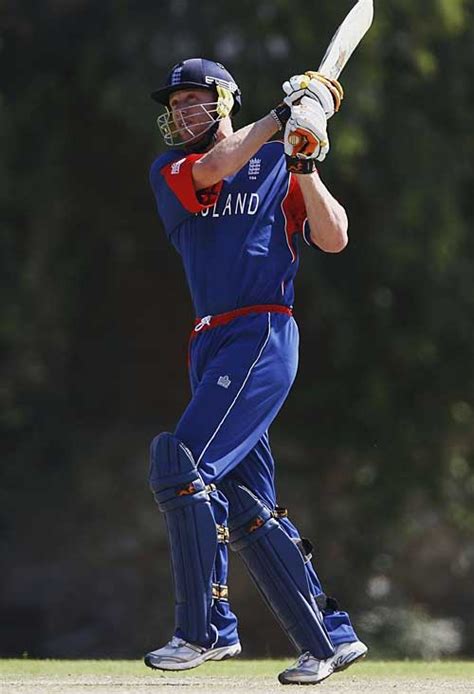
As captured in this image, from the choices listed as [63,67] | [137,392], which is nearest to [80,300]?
[137,392]

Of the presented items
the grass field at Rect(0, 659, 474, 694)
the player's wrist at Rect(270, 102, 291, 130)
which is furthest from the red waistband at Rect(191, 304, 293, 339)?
the grass field at Rect(0, 659, 474, 694)

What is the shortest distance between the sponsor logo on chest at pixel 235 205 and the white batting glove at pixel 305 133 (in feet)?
0.77

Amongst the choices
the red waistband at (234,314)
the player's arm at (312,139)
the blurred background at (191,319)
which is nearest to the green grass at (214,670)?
the red waistband at (234,314)

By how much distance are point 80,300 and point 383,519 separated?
120 inches

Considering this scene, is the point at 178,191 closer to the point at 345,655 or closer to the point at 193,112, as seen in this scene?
the point at 193,112

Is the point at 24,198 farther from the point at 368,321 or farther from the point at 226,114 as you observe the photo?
the point at 226,114

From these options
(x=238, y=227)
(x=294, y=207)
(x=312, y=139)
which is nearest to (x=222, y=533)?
(x=238, y=227)

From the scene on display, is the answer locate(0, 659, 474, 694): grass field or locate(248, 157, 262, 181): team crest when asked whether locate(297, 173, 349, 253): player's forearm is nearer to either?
locate(248, 157, 262, 181): team crest

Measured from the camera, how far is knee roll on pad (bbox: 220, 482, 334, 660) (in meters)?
4.62

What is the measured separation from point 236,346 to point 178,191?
47 cm

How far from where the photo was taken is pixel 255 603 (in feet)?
42.6

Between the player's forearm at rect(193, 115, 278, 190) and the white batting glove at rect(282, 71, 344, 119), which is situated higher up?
the white batting glove at rect(282, 71, 344, 119)

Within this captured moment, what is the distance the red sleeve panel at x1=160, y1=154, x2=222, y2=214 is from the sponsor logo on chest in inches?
0.9

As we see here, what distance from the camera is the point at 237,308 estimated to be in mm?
4555
